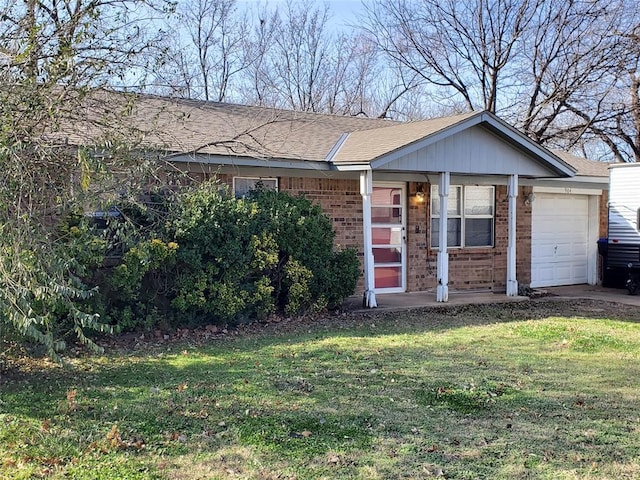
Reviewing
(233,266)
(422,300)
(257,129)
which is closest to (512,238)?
(422,300)

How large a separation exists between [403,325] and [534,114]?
1527cm

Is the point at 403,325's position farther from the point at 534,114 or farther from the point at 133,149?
the point at 534,114

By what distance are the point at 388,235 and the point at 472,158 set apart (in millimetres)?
2368

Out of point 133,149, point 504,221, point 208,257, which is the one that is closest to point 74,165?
point 133,149

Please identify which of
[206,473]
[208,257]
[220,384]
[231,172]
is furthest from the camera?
[231,172]

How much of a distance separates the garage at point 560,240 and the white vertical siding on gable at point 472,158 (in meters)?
2.84

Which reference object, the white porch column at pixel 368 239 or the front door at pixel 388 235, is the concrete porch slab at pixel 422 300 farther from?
the front door at pixel 388 235

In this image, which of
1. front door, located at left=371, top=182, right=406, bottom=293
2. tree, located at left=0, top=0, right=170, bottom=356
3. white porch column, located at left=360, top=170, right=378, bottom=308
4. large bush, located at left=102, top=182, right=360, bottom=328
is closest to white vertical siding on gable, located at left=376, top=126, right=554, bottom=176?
white porch column, located at left=360, top=170, right=378, bottom=308

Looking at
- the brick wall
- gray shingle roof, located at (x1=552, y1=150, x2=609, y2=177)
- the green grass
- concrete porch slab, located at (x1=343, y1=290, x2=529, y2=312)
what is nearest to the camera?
the green grass

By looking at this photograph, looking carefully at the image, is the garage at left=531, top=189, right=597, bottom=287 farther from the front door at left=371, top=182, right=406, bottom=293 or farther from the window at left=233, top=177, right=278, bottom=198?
the window at left=233, top=177, right=278, bottom=198

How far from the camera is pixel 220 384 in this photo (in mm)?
6348

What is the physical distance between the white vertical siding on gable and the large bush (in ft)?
6.39

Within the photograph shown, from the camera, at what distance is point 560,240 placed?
1606 cm

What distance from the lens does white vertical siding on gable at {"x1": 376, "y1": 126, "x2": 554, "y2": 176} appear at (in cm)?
1142
